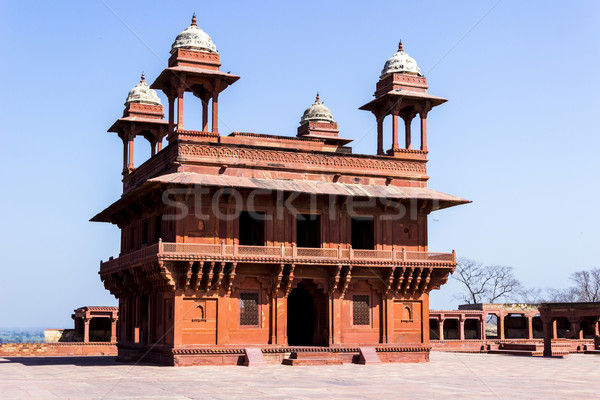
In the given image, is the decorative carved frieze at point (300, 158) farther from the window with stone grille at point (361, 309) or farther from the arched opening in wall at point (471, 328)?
the arched opening in wall at point (471, 328)

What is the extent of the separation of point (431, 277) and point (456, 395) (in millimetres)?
15038

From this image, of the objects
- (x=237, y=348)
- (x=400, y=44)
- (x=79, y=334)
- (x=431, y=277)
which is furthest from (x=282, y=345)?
(x=79, y=334)

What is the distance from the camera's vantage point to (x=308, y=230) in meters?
33.8

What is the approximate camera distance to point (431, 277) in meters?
34.3

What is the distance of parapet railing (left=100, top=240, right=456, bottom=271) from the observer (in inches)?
1175

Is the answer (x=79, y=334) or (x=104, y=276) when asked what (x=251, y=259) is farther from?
(x=79, y=334)

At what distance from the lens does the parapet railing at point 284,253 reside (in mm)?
29844

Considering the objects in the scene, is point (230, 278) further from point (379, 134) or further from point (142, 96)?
point (142, 96)

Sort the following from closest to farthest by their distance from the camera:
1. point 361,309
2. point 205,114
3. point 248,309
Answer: point 248,309
point 205,114
point 361,309

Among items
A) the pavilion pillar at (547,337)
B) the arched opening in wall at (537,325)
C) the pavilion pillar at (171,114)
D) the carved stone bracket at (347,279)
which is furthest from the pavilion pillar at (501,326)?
the pavilion pillar at (171,114)

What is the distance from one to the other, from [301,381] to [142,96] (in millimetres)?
20033

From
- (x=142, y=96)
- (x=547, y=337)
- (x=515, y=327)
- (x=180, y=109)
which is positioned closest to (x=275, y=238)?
(x=180, y=109)

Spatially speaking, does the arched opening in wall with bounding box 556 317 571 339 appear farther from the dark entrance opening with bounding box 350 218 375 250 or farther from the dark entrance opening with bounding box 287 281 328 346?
the dark entrance opening with bounding box 350 218 375 250

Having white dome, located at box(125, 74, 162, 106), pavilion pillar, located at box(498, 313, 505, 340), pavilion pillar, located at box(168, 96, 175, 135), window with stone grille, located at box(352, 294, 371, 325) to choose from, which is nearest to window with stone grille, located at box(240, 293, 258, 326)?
window with stone grille, located at box(352, 294, 371, 325)
